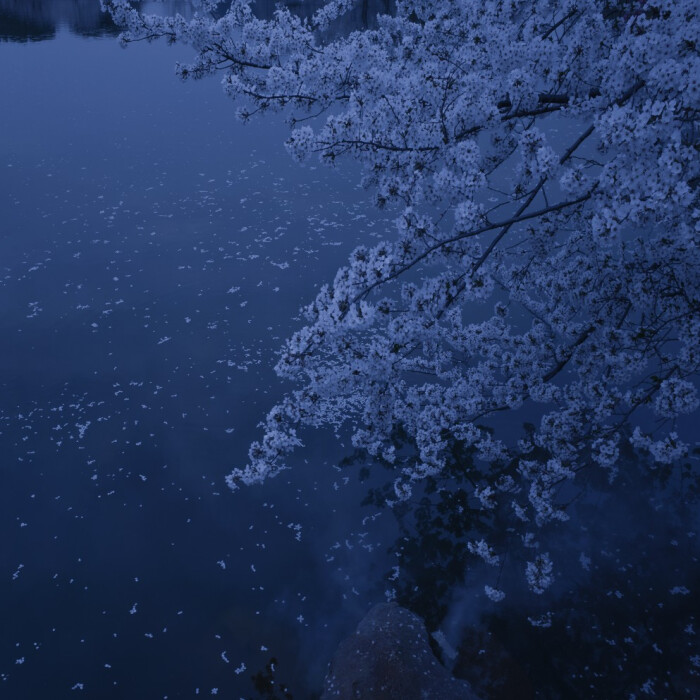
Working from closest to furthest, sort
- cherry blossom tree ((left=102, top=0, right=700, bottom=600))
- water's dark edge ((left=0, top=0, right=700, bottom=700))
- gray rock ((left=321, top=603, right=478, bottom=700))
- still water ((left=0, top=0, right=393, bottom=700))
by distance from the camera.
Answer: cherry blossom tree ((left=102, top=0, right=700, bottom=600))
gray rock ((left=321, top=603, right=478, bottom=700))
water's dark edge ((left=0, top=0, right=700, bottom=700))
still water ((left=0, top=0, right=393, bottom=700))

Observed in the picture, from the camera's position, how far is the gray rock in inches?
227

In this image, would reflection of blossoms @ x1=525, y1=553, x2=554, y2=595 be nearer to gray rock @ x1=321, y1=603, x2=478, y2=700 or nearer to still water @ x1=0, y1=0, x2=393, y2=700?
gray rock @ x1=321, y1=603, x2=478, y2=700

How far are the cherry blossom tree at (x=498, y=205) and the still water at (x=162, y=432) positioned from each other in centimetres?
152

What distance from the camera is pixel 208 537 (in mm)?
7688

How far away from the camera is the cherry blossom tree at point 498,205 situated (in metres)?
4.56

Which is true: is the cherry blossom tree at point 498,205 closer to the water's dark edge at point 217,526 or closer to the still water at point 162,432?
the water's dark edge at point 217,526

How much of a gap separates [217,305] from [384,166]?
651 cm

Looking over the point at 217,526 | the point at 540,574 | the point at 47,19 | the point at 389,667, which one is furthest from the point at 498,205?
the point at 47,19

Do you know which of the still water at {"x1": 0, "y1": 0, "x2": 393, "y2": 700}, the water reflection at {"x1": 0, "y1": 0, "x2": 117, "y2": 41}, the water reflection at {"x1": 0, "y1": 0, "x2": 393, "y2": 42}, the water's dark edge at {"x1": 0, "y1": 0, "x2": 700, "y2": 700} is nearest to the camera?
the water's dark edge at {"x1": 0, "y1": 0, "x2": 700, "y2": 700}

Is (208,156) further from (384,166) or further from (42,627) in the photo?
(42,627)

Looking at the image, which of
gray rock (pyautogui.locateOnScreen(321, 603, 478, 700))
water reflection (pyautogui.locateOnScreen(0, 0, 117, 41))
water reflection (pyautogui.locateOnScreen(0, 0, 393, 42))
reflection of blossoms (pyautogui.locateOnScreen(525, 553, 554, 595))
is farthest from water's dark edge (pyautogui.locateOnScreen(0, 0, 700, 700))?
water reflection (pyautogui.locateOnScreen(0, 0, 393, 42))

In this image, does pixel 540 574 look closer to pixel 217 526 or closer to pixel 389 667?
pixel 389 667

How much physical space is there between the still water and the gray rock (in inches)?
16.9

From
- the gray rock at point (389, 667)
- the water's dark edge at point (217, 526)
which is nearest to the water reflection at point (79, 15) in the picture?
the water's dark edge at point (217, 526)
